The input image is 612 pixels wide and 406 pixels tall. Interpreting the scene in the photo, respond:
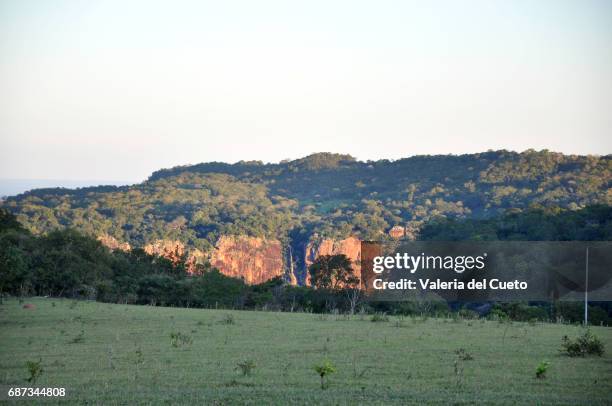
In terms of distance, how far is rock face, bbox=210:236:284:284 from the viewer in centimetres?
9900

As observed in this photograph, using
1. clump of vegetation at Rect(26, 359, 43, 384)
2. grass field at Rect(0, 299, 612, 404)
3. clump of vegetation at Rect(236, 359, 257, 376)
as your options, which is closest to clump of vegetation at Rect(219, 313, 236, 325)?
grass field at Rect(0, 299, 612, 404)

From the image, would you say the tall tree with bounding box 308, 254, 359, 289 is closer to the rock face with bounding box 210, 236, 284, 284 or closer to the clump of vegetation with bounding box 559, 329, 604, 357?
the clump of vegetation with bounding box 559, 329, 604, 357

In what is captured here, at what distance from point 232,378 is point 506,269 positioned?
31665 mm

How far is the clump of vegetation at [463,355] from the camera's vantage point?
1619 cm

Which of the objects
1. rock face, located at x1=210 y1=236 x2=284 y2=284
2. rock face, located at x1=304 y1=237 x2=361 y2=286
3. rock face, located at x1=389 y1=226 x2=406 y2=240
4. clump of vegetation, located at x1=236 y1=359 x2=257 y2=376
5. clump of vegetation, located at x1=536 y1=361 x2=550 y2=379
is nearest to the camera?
clump of vegetation, located at x1=536 y1=361 x2=550 y2=379

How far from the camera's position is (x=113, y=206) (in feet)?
350

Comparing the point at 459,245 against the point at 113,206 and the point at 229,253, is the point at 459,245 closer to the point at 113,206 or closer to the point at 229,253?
the point at 229,253

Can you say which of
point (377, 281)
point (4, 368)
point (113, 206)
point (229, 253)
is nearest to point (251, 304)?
point (377, 281)

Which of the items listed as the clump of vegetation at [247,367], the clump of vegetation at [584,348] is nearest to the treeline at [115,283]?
the clump of vegetation at [584,348]

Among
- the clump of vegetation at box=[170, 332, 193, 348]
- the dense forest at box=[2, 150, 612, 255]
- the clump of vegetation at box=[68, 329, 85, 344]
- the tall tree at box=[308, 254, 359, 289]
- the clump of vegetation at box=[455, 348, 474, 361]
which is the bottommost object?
the clump of vegetation at box=[68, 329, 85, 344]

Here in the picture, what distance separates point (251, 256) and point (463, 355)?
87.0 metres

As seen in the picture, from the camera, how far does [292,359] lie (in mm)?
16219

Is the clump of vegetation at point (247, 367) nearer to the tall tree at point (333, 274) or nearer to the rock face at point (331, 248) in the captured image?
the tall tree at point (333, 274)

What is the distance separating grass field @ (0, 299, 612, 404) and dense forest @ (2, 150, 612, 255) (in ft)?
193
